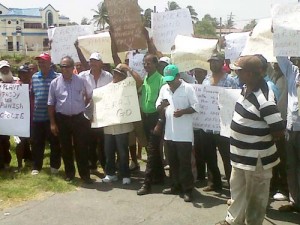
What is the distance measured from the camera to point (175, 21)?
7.27 m

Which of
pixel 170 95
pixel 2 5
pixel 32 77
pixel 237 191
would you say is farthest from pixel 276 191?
pixel 2 5

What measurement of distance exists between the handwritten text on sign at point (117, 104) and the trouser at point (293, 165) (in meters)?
2.21

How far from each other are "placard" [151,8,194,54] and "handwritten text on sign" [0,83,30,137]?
2301 mm

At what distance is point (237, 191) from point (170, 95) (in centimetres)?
173

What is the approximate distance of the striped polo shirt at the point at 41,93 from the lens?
681 cm

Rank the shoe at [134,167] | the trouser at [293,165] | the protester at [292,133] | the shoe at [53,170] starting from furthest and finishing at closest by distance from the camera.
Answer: the shoe at [134,167]
the shoe at [53,170]
the trouser at [293,165]
the protester at [292,133]

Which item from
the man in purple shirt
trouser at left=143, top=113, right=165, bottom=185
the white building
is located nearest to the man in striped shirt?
trouser at left=143, top=113, right=165, bottom=185

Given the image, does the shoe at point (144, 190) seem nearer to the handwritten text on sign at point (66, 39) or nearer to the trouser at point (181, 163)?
the trouser at point (181, 163)

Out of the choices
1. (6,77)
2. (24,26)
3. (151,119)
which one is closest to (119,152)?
(151,119)

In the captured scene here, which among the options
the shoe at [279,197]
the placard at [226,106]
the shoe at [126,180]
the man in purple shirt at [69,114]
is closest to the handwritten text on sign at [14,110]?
the man in purple shirt at [69,114]

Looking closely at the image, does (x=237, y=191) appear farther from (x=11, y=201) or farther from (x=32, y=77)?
(x=32, y=77)

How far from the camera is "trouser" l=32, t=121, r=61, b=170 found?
23.1 feet

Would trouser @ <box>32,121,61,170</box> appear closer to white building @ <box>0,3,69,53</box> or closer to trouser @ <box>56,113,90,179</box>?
trouser @ <box>56,113,90,179</box>

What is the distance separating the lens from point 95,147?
7.32 metres
